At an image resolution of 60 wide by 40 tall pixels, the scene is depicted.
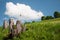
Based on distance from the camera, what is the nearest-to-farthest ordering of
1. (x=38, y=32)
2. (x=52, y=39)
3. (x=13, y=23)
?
(x=52, y=39) < (x=38, y=32) < (x=13, y=23)

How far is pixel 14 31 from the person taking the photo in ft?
161

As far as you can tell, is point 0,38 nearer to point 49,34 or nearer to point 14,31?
point 14,31

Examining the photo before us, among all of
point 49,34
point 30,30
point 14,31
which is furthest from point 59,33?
point 14,31

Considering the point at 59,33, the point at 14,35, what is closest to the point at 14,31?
the point at 14,35

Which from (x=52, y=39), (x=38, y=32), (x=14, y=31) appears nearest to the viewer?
(x=52, y=39)

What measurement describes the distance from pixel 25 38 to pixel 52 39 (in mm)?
5049

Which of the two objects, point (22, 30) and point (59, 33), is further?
point (22, 30)

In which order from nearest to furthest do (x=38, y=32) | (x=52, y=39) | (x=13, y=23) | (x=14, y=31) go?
(x=52, y=39)
(x=38, y=32)
(x=14, y=31)
(x=13, y=23)

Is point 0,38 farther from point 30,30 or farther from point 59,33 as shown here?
point 59,33

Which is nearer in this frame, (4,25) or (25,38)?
(25,38)

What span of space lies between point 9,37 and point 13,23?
8.26 m

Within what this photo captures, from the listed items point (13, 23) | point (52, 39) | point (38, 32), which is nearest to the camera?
point (52, 39)

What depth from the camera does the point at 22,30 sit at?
4819 cm

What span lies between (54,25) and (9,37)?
8.76 meters
